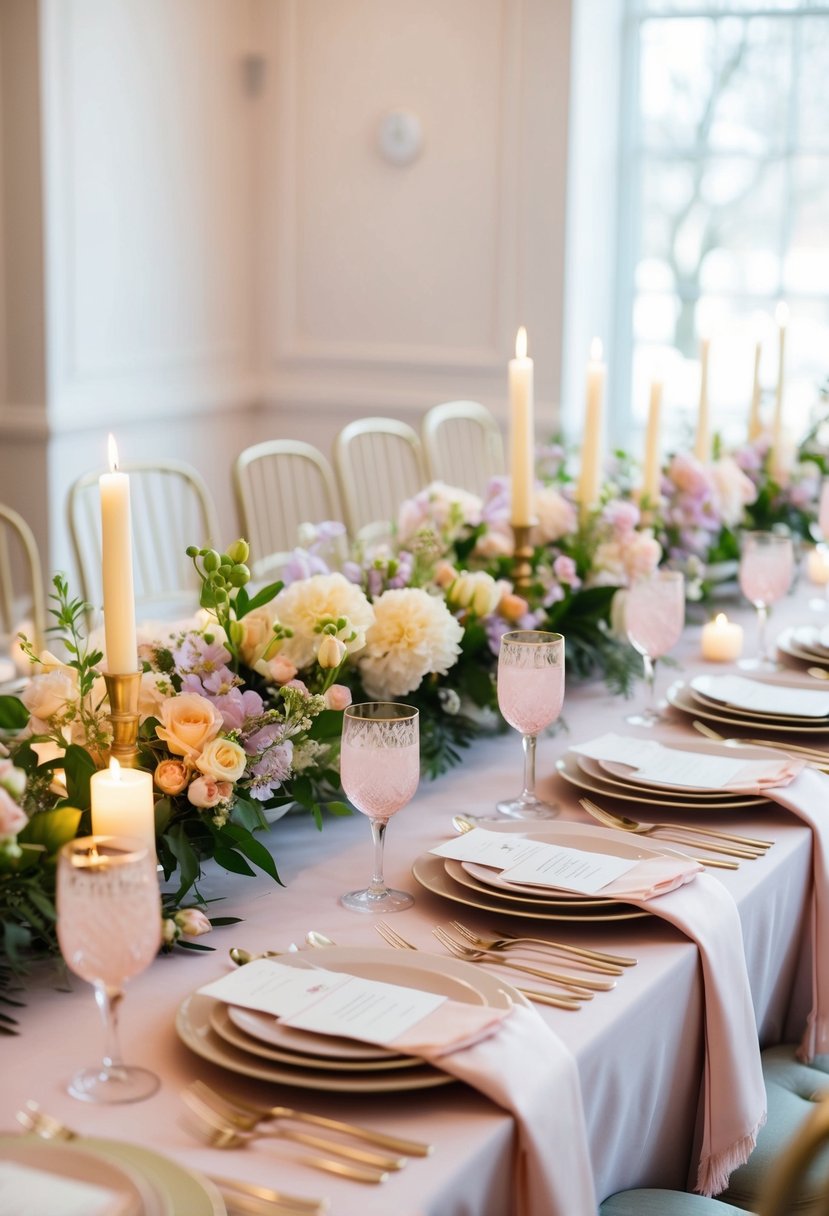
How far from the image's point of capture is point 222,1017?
1086 mm

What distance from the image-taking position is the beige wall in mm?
3979

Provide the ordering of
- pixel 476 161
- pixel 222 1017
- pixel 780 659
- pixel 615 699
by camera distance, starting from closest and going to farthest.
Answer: pixel 222 1017 → pixel 615 699 → pixel 780 659 → pixel 476 161

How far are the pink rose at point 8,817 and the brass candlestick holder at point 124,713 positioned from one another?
0.26 meters

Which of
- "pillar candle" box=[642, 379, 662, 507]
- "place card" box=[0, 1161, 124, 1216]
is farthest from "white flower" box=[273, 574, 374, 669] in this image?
"pillar candle" box=[642, 379, 662, 507]

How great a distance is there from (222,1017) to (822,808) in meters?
0.80

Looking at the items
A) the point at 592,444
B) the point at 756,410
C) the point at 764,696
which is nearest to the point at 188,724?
the point at 764,696

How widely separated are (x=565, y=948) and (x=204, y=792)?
0.34 metres

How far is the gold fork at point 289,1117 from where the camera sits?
0.96 m

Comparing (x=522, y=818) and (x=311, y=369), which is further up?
(x=311, y=369)

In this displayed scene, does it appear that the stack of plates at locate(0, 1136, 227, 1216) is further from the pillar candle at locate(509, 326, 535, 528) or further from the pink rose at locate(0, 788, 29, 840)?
the pillar candle at locate(509, 326, 535, 528)

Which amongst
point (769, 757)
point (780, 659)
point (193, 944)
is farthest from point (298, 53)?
point (193, 944)

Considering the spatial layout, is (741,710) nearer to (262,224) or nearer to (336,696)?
(336,696)

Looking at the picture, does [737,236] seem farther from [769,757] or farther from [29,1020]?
[29,1020]

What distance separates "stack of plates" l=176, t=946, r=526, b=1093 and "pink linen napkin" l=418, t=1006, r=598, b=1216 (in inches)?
1.0
